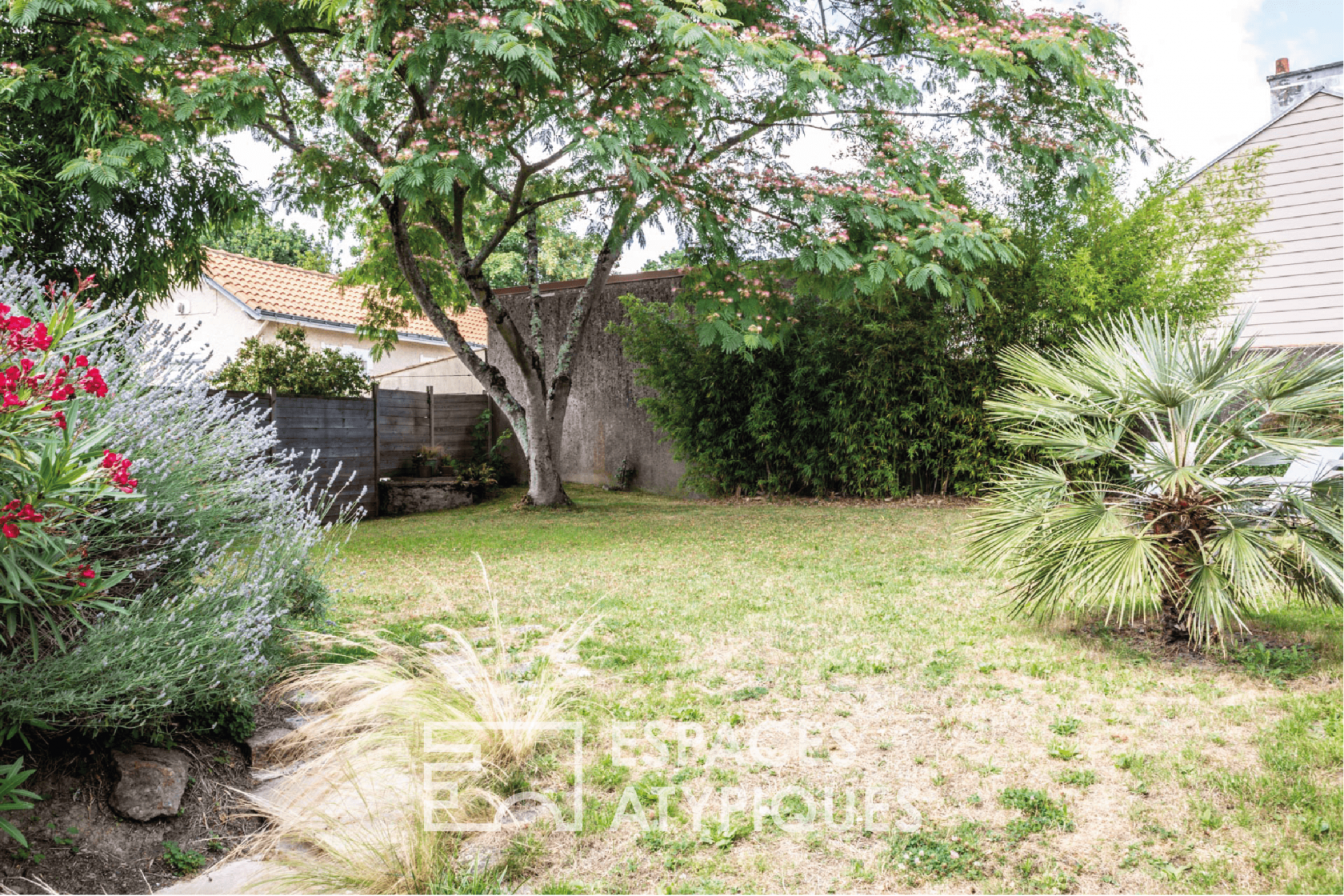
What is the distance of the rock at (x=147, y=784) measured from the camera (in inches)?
89.7

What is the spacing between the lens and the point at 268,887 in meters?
1.98

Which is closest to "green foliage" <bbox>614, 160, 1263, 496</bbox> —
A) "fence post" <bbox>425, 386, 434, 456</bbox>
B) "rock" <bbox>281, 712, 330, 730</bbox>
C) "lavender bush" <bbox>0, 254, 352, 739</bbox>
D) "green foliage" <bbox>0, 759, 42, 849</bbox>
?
"fence post" <bbox>425, 386, 434, 456</bbox>

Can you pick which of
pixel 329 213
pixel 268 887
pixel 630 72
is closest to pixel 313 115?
pixel 329 213

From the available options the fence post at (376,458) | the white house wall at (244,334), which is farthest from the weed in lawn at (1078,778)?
the white house wall at (244,334)

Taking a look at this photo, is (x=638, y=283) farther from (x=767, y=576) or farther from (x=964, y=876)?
(x=964, y=876)

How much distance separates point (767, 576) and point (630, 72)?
15.5 ft

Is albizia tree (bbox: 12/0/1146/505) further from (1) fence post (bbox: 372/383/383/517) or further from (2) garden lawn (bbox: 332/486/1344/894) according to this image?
(2) garden lawn (bbox: 332/486/1344/894)

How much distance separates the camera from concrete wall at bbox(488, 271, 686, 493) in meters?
12.2

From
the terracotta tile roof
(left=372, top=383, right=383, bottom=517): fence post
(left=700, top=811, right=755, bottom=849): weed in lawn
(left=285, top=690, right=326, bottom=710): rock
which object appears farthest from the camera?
the terracotta tile roof

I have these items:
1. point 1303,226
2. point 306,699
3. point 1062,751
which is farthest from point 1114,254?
point 306,699

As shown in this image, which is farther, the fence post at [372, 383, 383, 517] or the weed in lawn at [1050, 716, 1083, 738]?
the fence post at [372, 383, 383, 517]

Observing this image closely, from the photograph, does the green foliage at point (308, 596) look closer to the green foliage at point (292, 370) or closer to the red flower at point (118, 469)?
the red flower at point (118, 469)

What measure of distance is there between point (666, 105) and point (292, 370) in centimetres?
655

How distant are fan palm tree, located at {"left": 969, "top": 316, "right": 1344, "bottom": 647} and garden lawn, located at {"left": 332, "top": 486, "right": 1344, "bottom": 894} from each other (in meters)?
0.32
